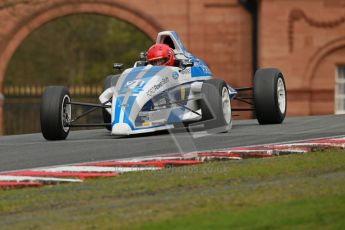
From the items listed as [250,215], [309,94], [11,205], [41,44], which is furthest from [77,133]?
[41,44]

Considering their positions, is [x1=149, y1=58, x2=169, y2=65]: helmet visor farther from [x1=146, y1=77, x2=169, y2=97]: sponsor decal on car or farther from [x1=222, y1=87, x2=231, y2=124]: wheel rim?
[x1=222, y1=87, x2=231, y2=124]: wheel rim

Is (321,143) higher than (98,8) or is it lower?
lower

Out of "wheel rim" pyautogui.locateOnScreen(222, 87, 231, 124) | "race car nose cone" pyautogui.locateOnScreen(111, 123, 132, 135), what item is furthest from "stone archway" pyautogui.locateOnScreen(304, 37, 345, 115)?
"race car nose cone" pyautogui.locateOnScreen(111, 123, 132, 135)

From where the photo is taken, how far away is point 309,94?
37000 mm

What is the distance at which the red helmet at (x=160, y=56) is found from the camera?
18078mm

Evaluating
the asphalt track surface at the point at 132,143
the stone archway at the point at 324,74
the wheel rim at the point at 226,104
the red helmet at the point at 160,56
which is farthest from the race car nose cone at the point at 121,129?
the stone archway at the point at 324,74

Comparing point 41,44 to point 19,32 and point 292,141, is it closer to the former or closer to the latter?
point 19,32

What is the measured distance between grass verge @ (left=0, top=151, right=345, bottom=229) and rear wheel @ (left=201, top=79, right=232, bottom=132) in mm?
3581

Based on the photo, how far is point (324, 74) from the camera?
37.3 m

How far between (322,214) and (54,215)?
7.71 feet

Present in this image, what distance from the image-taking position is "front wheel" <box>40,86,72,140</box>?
16859 millimetres

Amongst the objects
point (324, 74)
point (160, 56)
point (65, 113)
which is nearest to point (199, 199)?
point (65, 113)

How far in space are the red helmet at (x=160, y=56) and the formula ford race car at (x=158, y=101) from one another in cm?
15

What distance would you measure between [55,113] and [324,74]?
845 inches
